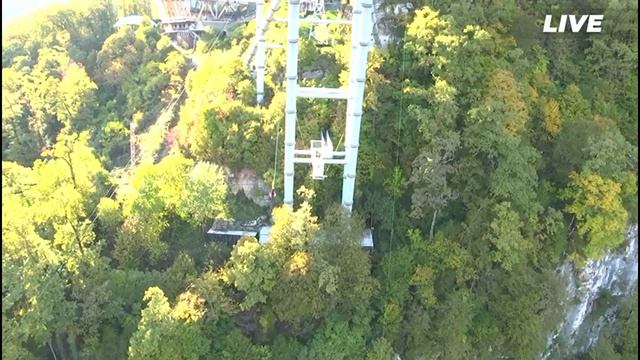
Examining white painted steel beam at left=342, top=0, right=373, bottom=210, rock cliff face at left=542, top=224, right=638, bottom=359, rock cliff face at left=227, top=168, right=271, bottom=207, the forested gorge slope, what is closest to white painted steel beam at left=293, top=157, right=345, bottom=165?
white painted steel beam at left=342, top=0, right=373, bottom=210

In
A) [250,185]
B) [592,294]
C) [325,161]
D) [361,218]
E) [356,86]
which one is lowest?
[592,294]

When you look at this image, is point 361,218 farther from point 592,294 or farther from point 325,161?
point 592,294

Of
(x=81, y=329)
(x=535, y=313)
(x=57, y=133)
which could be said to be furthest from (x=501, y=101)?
(x=57, y=133)

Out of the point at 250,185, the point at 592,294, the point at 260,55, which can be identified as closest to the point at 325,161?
the point at 250,185

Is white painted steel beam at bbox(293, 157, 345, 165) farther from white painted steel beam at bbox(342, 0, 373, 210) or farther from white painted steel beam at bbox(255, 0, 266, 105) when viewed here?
white painted steel beam at bbox(255, 0, 266, 105)

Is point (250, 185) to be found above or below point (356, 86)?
below

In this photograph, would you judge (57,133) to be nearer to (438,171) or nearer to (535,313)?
(438,171)

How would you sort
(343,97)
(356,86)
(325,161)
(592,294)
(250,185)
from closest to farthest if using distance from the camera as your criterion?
(356,86) < (343,97) < (325,161) < (250,185) < (592,294)
